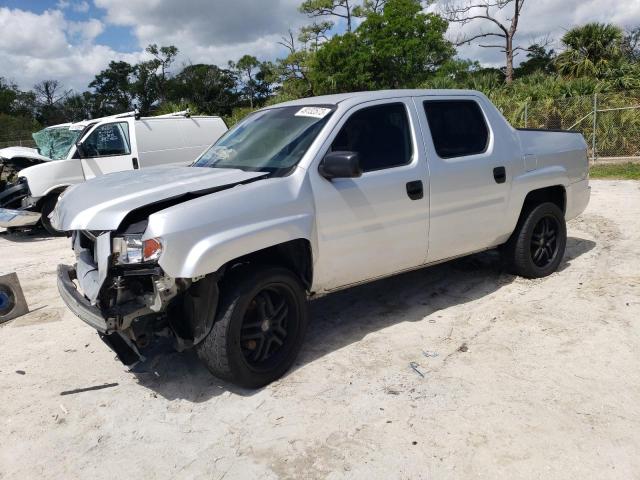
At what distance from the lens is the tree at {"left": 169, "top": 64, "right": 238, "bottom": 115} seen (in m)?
57.3

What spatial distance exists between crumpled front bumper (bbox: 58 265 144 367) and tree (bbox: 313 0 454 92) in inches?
1303

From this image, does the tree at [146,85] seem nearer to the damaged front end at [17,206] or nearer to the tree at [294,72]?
the tree at [294,72]

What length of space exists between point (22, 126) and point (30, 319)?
4057cm

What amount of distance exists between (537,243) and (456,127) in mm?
1651

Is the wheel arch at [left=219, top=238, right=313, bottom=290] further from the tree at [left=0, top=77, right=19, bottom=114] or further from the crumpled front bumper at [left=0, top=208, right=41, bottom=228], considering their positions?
the tree at [left=0, top=77, right=19, bottom=114]

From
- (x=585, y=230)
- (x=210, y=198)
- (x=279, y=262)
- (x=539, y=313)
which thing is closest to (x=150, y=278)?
(x=210, y=198)

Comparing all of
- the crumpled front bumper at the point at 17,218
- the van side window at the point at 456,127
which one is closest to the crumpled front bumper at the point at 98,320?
the van side window at the point at 456,127

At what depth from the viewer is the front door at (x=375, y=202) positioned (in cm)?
395

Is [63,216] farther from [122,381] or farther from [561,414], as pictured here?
[561,414]

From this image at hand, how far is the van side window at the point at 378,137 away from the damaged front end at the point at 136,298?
1.51 metres

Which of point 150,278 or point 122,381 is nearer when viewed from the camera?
point 150,278

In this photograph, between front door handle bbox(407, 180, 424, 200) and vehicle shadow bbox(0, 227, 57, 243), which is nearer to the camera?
front door handle bbox(407, 180, 424, 200)

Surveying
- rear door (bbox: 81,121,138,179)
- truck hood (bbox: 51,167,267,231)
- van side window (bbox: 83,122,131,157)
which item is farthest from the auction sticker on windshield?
van side window (bbox: 83,122,131,157)

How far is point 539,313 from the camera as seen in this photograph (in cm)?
477
